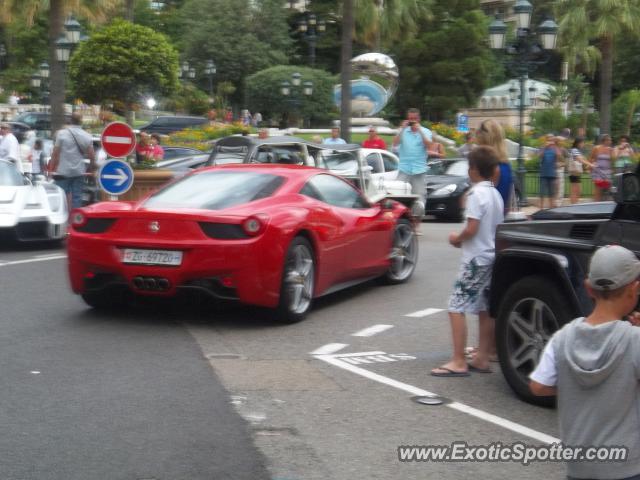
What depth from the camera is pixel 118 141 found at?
15906 millimetres

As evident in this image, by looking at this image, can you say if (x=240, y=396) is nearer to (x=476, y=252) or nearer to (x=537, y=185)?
(x=476, y=252)

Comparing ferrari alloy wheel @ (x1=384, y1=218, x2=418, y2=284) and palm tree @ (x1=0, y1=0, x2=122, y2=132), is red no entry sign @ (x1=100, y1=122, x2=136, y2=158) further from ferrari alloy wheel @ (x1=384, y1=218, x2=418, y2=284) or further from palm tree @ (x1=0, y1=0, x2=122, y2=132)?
palm tree @ (x1=0, y1=0, x2=122, y2=132)

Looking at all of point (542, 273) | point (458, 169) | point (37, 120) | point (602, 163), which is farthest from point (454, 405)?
point (37, 120)

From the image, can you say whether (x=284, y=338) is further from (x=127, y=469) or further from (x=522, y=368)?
(x=127, y=469)

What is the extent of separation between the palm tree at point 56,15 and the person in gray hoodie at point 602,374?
2373 cm

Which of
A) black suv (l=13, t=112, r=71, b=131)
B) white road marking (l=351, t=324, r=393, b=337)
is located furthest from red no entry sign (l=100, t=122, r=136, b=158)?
black suv (l=13, t=112, r=71, b=131)

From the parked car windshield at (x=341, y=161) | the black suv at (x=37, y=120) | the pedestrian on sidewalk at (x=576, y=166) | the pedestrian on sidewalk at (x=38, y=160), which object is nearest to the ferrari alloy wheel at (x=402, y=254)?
the parked car windshield at (x=341, y=161)

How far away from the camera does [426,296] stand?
1116 cm

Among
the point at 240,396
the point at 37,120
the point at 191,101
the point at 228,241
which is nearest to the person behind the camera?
the point at 240,396

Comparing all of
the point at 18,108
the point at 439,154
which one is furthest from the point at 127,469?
the point at 18,108

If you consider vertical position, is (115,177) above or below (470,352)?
above

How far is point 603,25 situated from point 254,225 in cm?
3279

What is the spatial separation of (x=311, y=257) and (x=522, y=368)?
326 centimetres

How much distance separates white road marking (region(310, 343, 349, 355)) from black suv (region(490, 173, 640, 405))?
67.9 inches
